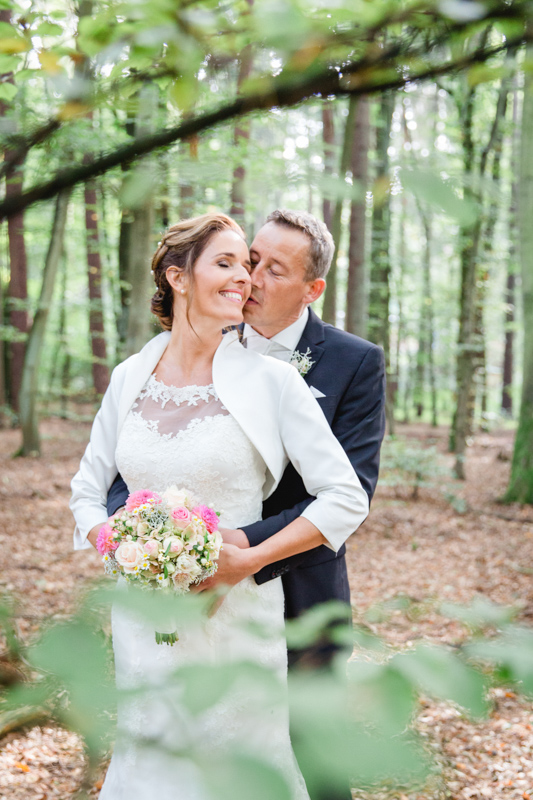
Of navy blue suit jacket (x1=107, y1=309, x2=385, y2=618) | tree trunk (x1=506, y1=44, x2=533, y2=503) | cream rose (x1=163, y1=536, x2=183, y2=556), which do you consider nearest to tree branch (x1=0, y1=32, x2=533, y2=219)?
cream rose (x1=163, y1=536, x2=183, y2=556)

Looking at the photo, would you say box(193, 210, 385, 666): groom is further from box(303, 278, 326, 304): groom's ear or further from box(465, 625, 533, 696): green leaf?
box(465, 625, 533, 696): green leaf

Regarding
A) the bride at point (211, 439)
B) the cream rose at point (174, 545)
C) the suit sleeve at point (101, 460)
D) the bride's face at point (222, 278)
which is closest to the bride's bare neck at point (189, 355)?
the bride at point (211, 439)

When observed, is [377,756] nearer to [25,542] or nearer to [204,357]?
[204,357]

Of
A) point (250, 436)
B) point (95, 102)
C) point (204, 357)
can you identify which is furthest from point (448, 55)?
point (204, 357)

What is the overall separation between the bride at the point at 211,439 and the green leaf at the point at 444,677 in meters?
1.52

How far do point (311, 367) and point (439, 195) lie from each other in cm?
211

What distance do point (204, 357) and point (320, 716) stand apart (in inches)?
81.7

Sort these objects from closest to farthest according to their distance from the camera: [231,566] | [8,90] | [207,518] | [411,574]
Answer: [8,90] < [207,518] < [231,566] < [411,574]

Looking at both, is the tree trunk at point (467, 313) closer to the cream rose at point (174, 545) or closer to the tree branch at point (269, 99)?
the cream rose at point (174, 545)

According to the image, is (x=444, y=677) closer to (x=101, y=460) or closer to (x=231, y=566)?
(x=231, y=566)

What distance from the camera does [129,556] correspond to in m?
1.88

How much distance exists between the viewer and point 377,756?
21.6 inches

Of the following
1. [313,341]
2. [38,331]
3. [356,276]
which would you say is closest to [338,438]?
[313,341]

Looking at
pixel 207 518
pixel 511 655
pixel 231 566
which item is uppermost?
pixel 511 655
